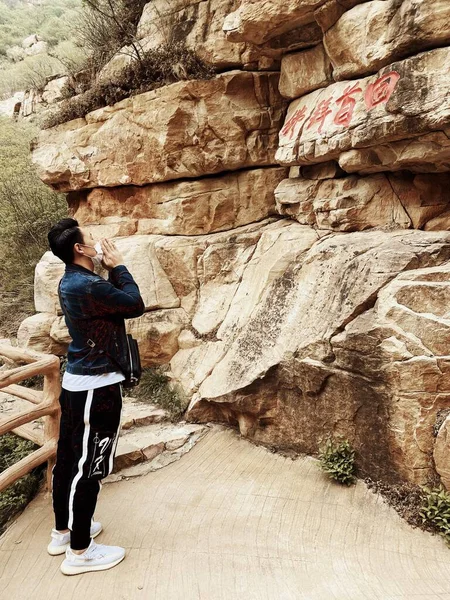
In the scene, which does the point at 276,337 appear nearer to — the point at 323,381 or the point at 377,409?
the point at 323,381

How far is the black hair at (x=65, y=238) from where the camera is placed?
9.34 feet

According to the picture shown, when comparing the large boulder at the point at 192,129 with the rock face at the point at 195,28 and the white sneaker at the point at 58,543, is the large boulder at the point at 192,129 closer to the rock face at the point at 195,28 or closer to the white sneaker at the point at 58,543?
the rock face at the point at 195,28

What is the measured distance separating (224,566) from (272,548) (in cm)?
39

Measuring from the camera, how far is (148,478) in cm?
414

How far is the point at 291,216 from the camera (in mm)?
5508

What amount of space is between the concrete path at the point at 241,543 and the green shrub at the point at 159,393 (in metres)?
0.97

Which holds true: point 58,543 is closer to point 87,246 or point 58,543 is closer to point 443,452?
point 87,246

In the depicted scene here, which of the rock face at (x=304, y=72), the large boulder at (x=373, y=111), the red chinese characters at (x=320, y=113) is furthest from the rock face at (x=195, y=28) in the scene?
the red chinese characters at (x=320, y=113)

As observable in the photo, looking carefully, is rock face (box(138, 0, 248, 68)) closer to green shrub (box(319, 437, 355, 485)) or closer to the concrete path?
green shrub (box(319, 437, 355, 485))

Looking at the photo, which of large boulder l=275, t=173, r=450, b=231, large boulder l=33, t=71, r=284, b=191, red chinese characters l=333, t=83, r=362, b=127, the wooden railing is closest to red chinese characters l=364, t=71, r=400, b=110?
red chinese characters l=333, t=83, r=362, b=127

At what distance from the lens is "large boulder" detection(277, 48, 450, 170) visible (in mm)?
3426

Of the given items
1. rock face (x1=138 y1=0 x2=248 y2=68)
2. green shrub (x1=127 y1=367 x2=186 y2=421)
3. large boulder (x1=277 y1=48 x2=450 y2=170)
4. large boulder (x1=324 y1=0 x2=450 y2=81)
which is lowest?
green shrub (x1=127 y1=367 x2=186 y2=421)


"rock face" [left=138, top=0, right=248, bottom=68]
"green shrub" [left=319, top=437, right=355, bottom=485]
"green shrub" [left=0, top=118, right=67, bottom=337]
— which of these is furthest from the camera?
"green shrub" [left=0, top=118, right=67, bottom=337]

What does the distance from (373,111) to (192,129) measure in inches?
100.0
